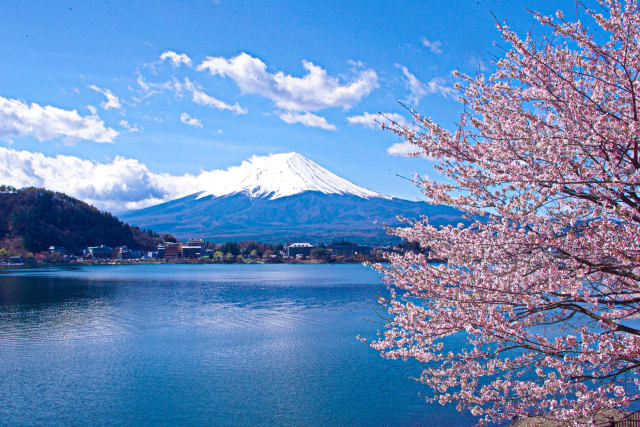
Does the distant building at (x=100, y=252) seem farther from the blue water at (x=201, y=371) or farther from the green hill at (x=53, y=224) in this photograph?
the blue water at (x=201, y=371)

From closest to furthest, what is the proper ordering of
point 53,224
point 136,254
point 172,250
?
point 53,224 → point 136,254 → point 172,250

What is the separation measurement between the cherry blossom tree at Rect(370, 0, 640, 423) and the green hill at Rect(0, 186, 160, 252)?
328ft

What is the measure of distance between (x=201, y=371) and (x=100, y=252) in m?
94.1

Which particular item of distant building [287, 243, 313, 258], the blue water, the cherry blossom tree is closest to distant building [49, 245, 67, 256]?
distant building [287, 243, 313, 258]

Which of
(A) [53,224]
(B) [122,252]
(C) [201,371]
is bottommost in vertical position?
(C) [201,371]

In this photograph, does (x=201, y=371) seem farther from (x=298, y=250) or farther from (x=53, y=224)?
(x=298, y=250)

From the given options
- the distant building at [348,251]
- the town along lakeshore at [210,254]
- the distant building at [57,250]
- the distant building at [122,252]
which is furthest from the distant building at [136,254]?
the distant building at [348,251]

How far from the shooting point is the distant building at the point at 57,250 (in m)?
90.2

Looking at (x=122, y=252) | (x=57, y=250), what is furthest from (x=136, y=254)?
(x=57, y=250)

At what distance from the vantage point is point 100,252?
9881 cm

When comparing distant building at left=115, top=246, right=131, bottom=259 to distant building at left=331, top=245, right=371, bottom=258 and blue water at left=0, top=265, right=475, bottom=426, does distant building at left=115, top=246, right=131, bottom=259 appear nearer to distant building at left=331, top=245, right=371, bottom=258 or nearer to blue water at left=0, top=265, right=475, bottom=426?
distant building at left=331, top=245, right=371, bottom=258

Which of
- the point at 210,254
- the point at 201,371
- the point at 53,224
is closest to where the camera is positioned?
the point at 201,371

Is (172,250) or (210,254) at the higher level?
(172,250)

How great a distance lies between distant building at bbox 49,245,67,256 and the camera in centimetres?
9022
